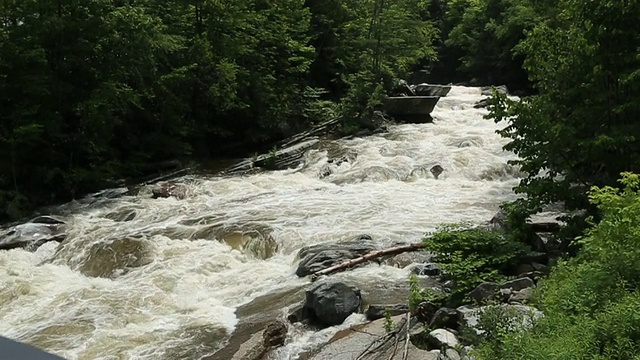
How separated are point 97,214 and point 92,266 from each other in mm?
3701

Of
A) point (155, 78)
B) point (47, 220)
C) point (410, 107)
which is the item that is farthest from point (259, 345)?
point (410, 107)

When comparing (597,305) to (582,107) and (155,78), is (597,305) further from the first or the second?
(155,78)

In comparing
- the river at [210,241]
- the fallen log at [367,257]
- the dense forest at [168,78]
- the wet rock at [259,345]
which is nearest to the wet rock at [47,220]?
the river at [210,241]

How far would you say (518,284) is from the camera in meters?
7.08

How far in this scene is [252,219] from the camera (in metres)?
12.3

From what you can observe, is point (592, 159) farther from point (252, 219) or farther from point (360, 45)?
point (360, 45)

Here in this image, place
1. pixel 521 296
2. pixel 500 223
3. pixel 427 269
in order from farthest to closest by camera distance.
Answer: pixel 500 223
pixel 427 269
pixel 521 296

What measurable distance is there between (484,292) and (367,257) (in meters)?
2.87

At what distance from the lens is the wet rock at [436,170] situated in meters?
16.1

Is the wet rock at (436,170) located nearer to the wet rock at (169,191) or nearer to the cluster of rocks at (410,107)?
the wet rock at (169,191)

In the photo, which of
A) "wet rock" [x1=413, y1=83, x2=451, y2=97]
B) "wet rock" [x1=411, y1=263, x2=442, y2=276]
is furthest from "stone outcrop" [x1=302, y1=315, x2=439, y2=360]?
"wet rock" [x1=413, y1=83, x2=451, y2=97]

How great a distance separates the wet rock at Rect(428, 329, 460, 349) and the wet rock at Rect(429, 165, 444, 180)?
10362 millimetres

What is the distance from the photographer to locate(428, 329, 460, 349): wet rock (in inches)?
225

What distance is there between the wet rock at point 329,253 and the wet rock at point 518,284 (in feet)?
10.3
